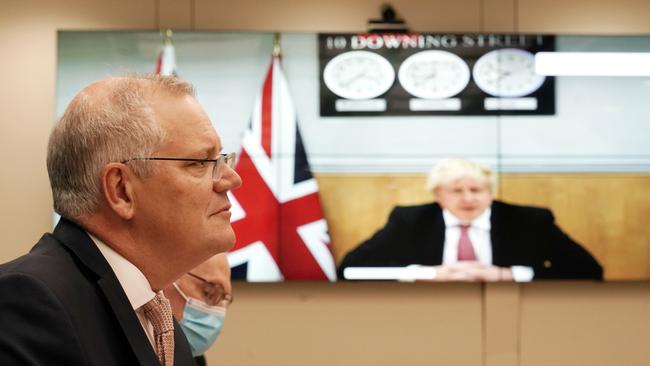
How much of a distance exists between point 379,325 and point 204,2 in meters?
2.44

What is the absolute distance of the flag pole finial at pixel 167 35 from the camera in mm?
5160

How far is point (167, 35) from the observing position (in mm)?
5160

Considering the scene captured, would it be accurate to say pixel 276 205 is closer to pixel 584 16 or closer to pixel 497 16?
pixel 497 16

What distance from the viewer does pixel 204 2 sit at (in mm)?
5285

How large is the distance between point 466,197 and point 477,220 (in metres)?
0.17

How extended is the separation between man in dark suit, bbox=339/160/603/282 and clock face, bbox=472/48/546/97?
528 millimetres

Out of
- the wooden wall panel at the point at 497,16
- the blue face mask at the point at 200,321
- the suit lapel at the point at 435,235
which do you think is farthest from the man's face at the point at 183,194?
→ the wooden wall panel at the point at 497,16

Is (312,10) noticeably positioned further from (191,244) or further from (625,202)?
(191,244)

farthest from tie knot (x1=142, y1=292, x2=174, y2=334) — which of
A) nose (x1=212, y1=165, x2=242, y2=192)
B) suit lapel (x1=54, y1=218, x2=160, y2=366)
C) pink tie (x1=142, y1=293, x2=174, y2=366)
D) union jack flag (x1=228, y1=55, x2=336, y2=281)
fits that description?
union jack flag (x1=228, y1=55, x2=336, y2=281)

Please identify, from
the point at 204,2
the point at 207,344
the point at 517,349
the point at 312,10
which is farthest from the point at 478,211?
the point at 207,344

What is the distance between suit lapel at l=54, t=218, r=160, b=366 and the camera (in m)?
1.35

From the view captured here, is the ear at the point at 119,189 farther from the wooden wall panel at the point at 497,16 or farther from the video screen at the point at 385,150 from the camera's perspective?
the wooden wall panel at the point at 497,16

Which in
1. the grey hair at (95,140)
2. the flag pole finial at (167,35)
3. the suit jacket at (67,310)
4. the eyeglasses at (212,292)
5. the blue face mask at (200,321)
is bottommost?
the blue face mask at (200,321)

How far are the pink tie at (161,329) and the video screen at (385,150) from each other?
11.7ft
